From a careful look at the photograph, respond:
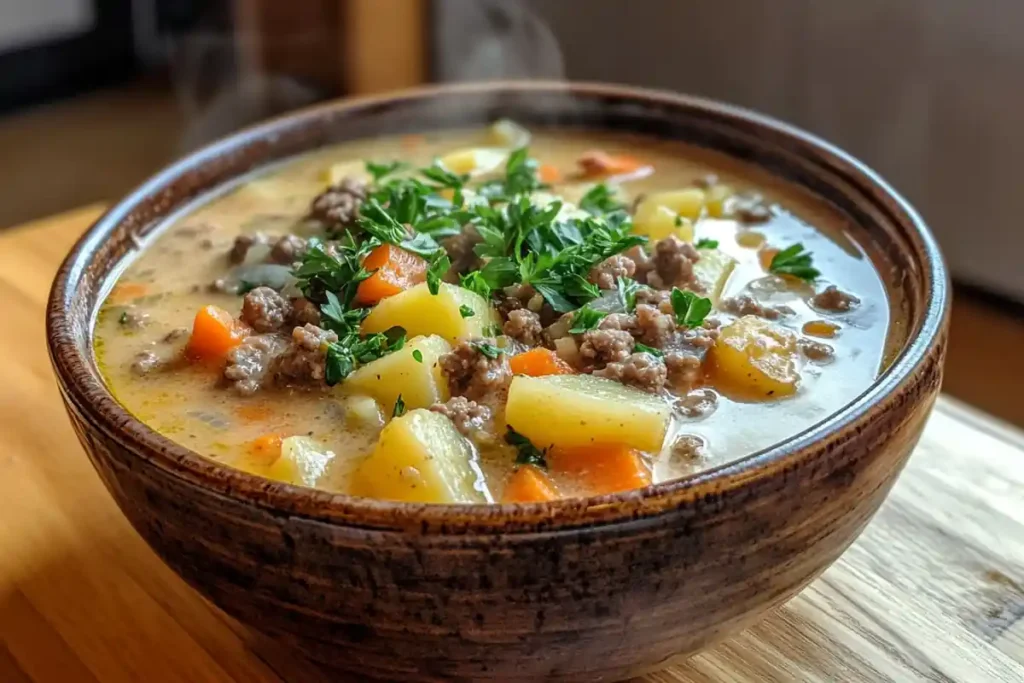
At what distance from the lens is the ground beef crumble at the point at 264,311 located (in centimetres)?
168

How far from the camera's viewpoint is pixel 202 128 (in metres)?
5.33

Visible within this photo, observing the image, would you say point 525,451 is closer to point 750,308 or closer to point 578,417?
point 578,417

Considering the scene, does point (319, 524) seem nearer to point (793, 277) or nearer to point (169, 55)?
point (793, 277)

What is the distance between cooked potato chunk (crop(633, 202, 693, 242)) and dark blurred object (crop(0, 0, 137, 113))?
4.25 metres

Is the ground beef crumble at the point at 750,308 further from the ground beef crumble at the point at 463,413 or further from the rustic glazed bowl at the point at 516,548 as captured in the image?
the ground beef crumble at the point at 463,413

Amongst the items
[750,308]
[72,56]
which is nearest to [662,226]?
[750,308]

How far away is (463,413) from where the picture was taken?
144cm

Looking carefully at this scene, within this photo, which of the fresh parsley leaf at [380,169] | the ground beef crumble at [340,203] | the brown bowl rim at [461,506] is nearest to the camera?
the brown bowl rim at [461,506]

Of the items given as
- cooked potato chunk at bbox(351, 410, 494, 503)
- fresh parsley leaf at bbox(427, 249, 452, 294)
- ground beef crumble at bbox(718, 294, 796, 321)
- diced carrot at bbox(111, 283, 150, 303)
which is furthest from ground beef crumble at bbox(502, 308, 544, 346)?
diced carrot at bbox(111, 283, 150, 303)

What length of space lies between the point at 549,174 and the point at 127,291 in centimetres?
87

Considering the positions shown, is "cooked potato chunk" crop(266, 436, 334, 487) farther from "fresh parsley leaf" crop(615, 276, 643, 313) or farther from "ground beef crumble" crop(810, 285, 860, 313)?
"ground beef crumble" crop(810, 285, 860, 313)

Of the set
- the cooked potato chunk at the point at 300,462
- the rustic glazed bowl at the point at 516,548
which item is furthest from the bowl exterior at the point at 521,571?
the cooked potato chunk at the point at 300,462

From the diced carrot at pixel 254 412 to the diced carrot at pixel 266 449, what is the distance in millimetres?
53

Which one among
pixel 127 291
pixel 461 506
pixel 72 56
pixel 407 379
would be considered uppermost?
pixel 461 506
